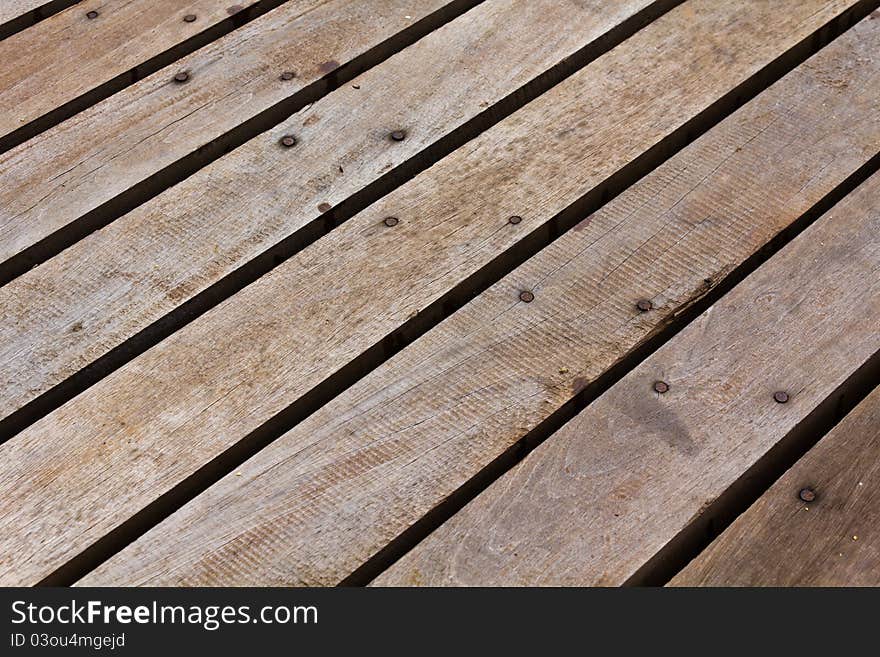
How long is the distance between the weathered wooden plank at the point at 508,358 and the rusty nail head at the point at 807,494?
0.26 metres

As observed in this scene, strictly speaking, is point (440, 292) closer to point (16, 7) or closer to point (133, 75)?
point (133, 75)

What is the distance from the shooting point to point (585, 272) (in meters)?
1.58

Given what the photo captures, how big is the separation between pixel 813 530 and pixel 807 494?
4cm

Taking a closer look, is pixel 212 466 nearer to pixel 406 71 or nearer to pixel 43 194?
pixel 43 194

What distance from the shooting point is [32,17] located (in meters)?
2.01

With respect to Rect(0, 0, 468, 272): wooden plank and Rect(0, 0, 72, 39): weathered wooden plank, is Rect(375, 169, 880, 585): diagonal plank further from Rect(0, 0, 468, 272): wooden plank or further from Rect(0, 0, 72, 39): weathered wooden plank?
Rect(0, 0, 72, 39): weathered wooden plank

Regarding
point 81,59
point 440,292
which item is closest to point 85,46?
point 81,59

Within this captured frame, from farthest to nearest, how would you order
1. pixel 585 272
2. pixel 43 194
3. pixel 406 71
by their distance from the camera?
pixel 406 71
pixel 43 194
pixel 585 272

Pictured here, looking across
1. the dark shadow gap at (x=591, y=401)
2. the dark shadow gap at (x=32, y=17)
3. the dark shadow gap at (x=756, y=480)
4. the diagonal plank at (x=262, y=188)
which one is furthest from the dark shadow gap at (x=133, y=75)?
the dark shadow gap at (x=756, y=480)

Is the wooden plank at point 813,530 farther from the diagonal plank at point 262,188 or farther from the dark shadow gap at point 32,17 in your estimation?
the dark shadow gap at point 32,17

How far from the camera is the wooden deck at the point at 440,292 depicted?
135 centimetres

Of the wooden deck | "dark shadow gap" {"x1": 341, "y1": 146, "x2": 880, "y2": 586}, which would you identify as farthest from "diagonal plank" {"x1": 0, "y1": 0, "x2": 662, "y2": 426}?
"dark shadow gap" {"x1": 341, "y1": 146, "x2": 880, "y2": 586}
